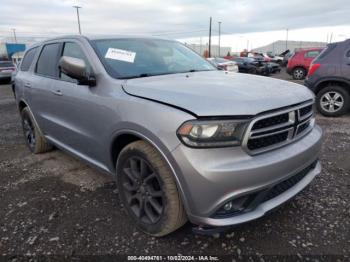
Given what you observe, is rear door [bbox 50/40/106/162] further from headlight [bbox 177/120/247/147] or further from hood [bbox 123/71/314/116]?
headlight [bbox 177/120/247/147]

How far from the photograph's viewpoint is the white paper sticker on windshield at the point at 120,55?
112 inches

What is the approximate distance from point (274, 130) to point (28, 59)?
4166 mm

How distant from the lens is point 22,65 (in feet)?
15.7

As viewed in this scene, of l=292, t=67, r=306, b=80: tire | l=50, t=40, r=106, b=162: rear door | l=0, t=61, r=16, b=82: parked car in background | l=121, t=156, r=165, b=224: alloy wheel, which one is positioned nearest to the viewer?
l=121, t=156, r=165, b=224: alloy wheel

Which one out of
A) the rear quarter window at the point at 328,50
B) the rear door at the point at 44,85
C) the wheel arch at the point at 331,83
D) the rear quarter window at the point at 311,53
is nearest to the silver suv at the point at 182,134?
the rear door at the point at 44,85

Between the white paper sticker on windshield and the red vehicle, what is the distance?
1419 centimetres

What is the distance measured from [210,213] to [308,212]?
134cm

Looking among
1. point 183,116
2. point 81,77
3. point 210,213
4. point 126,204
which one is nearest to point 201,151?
point 183,116

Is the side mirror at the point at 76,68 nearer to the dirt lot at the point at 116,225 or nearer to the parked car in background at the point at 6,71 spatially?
the dirt lot at the point at 116,225

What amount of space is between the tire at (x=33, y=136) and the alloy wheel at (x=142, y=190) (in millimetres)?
2318

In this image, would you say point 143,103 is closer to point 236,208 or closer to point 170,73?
point 170,73

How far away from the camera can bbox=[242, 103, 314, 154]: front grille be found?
1.96 metres

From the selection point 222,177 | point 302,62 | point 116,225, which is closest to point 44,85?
point 116,225

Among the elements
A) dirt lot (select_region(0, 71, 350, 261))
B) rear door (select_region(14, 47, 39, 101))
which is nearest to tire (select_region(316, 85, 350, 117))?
dirt lot (select_region(0, 71, 350, 261))
